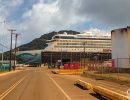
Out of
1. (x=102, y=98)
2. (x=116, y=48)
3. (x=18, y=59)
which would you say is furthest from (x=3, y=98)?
(x=18, y=59)

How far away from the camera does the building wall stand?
64525mm

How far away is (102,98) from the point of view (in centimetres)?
2044

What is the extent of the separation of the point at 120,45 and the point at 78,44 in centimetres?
9647

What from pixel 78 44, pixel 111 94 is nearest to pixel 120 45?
pixel 111 94

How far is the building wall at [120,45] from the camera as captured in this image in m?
64.5

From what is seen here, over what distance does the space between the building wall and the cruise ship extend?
88342mm

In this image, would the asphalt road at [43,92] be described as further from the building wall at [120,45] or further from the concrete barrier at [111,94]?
the building wall at [120,45]

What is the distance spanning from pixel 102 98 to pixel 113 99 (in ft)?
8.96

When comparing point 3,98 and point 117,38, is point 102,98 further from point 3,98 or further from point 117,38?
point 117,38

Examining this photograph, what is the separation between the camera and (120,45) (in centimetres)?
6725

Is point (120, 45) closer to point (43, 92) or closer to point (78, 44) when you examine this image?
point (43, 92)

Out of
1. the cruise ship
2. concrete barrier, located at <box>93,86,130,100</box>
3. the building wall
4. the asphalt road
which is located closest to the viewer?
concrete barrier, located at <box>93,86,130,100</box>

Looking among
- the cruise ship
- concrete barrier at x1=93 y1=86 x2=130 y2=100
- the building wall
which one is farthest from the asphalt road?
the cruise ship

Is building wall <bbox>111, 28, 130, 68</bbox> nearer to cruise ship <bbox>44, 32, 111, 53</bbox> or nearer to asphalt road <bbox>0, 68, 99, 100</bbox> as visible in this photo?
asphalt road <bbox>0, 68, 99, 100</bbox>
